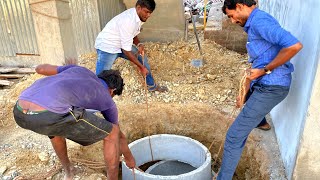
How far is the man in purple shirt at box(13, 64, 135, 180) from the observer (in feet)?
9.19

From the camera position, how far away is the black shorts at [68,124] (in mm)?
2814

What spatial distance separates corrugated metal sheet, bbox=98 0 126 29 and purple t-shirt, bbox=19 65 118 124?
439 centimetres

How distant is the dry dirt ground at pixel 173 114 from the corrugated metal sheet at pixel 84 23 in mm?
352

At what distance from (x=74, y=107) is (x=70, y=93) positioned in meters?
0.15

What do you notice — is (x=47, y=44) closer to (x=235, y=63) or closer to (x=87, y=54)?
(x=87, y=54)

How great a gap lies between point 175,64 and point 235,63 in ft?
3.82

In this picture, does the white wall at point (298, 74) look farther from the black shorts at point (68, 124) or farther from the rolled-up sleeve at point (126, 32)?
the rolled-up sleeve at point (126, 32)

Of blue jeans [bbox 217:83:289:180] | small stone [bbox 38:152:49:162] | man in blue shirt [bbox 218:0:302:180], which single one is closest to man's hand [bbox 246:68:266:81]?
man in blue shirt [bbox 218:0:302:180]

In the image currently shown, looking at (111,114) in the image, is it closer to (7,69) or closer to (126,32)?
(126,32)

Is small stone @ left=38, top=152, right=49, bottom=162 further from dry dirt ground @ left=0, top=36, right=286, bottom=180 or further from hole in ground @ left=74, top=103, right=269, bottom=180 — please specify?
hole in ground @ left=74, top=103, right=269, bottom=180

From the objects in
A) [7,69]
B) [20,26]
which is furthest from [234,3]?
[7,69]

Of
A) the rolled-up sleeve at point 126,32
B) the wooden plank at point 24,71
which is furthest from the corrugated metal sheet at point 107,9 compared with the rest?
the rolled-up sleeve at point 126,32

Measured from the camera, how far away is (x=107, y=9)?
7.42 metres

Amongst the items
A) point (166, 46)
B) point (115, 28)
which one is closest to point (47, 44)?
point (115, 28)
